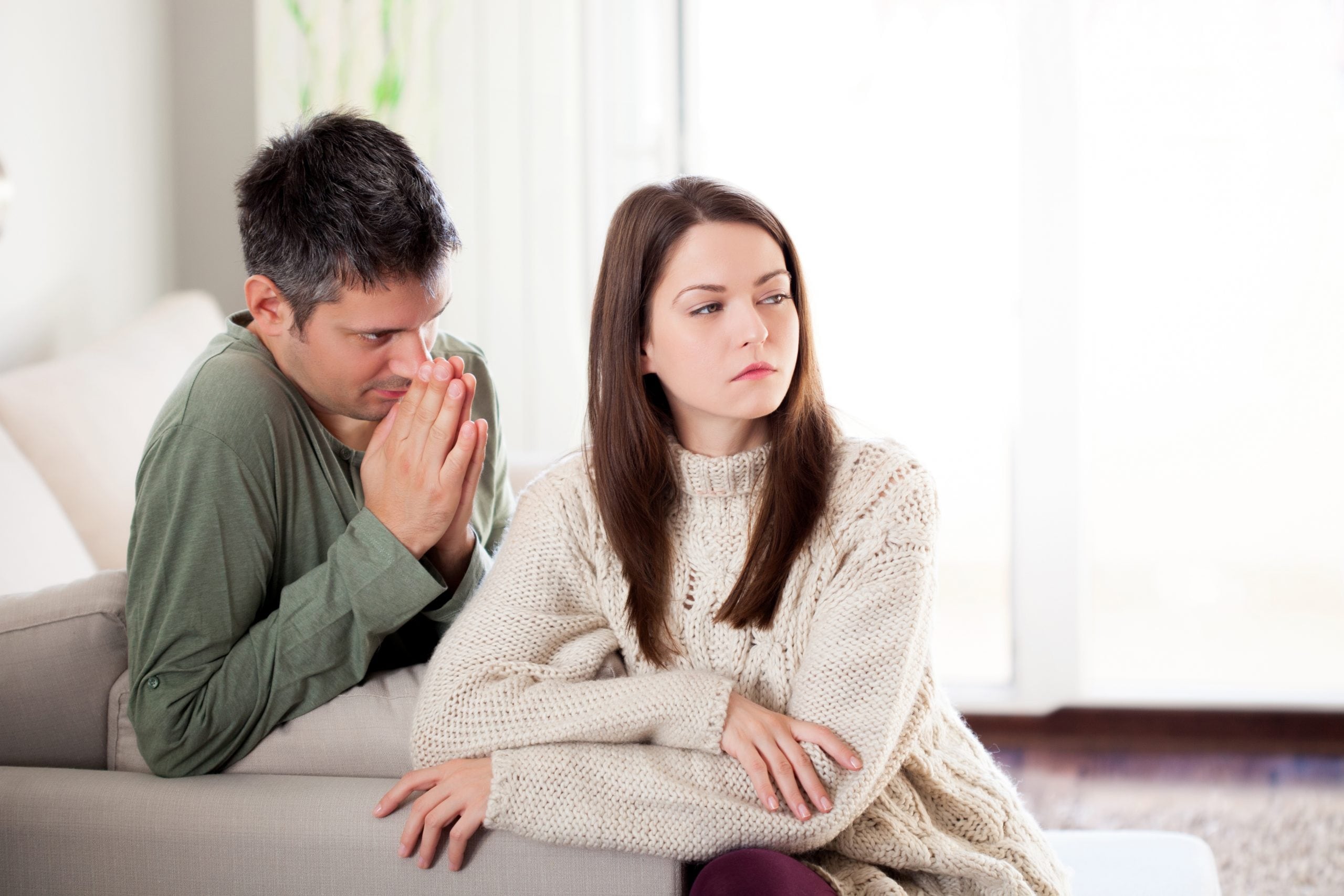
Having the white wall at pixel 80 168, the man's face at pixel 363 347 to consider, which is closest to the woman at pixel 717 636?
the man's face at pixel 363 347

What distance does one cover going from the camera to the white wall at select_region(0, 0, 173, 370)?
2166mm

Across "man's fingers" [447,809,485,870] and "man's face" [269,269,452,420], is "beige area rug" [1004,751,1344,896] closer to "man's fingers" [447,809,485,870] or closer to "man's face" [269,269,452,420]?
"man's fingers" [447,809,485,870]

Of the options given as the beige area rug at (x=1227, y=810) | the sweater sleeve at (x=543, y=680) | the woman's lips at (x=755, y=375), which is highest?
the woman's lips at (x=755, y=375)

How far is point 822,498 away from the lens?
52.6 inches

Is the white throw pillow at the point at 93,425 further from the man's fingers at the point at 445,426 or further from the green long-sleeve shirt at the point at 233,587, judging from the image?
the man's fingers at the point at 445,426

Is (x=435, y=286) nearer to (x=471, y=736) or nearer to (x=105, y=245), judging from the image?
(x=471, y=736)

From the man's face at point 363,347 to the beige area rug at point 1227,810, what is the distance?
1.71 m

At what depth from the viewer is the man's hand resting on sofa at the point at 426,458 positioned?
126 cm

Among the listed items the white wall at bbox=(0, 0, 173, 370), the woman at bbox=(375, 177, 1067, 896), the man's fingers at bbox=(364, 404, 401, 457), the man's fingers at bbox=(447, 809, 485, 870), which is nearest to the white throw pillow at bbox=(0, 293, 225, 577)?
the white wall at bbox=(0, 0, 173, 370)

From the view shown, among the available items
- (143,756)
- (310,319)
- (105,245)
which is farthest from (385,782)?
(105,245)

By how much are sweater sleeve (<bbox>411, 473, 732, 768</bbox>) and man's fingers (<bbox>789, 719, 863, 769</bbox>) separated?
3.1 inches

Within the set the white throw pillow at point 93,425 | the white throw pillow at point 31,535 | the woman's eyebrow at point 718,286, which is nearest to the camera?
the woman's eyebrow at point 718,286

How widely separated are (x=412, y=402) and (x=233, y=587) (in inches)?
10.6

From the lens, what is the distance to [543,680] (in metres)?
1.27
